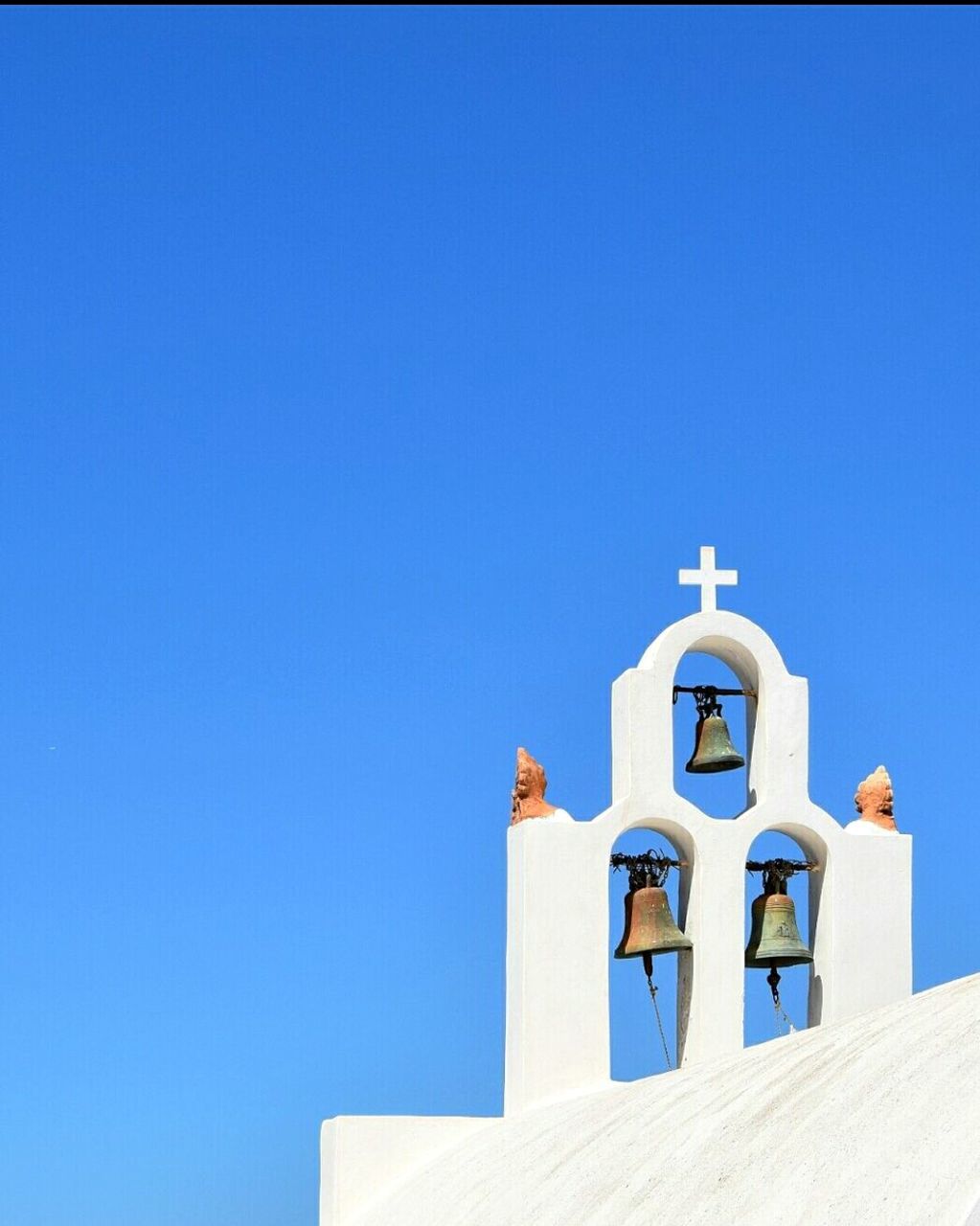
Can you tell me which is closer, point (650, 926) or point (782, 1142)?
point (782, 1142)

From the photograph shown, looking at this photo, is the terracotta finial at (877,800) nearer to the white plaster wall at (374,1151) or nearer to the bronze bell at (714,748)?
the bronze bell at (714,748)

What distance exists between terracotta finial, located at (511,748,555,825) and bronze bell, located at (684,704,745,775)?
4.84 ft

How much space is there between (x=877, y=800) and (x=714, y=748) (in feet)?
4.97

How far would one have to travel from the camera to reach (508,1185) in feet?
65.3

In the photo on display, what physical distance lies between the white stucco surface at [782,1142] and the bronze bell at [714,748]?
13.0 feet

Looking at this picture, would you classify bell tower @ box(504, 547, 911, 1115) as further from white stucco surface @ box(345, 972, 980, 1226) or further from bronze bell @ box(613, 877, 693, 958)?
white stucco surface @ box(345, 972, 980, 1226)

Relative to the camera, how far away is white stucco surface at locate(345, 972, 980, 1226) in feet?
45.3

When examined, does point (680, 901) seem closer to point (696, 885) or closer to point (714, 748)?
point (696, 885)

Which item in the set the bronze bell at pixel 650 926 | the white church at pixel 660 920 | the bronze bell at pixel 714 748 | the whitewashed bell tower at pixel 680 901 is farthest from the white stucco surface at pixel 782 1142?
the bronze bell at pixel 714 748

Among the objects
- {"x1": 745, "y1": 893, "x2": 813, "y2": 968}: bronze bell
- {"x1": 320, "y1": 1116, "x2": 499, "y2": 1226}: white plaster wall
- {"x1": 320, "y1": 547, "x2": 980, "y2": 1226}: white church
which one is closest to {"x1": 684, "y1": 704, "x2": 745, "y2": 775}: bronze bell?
{"x1": 320, "y1": 547, "x2": 980, "y2": 1226}: white church

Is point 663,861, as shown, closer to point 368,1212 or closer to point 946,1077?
point 368,1212

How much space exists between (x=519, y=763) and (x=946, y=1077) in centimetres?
979

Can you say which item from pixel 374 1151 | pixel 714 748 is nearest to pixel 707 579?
pixel 714 748

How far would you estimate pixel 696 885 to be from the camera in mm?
23797
